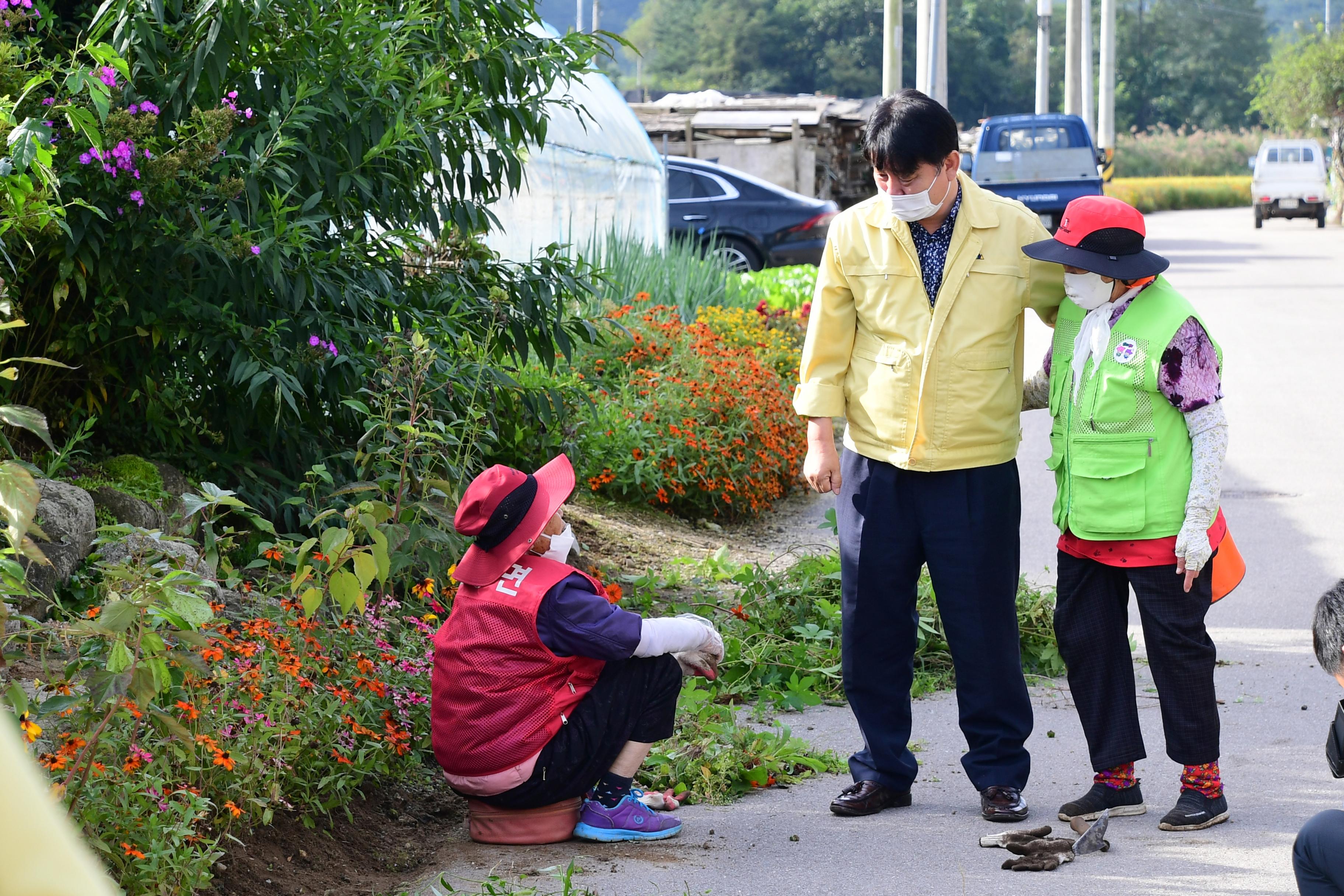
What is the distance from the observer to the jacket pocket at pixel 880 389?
12.0 feet

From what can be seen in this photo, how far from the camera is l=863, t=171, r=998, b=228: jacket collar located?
3645 mm

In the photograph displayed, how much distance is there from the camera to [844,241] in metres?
3.75

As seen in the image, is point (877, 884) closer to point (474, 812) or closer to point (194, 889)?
point (474, 812)

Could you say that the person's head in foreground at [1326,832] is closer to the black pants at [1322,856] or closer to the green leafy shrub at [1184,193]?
the black pants at [1322,856]

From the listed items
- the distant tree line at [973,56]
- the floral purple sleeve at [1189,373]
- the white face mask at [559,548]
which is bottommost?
the white face mask at [559,548]

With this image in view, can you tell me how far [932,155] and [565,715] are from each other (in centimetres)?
170

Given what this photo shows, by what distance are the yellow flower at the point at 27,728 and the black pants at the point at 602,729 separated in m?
1.20

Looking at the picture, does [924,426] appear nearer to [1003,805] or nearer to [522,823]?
[1003,805]

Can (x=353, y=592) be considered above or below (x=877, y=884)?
above

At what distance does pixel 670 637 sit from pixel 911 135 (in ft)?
4.64

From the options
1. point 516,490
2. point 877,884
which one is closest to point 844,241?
point 516,490

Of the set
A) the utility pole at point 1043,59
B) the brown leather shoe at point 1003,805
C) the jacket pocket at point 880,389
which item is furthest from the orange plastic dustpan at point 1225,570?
the utility pole at point 1043,59

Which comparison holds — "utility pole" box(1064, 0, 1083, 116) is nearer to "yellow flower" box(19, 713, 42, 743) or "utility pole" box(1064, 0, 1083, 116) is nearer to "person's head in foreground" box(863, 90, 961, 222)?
"person's head in foreground" box(863, 90, 961, 222)

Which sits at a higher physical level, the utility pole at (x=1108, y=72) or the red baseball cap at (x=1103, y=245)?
the utility pole at (x=1108, y=72)
